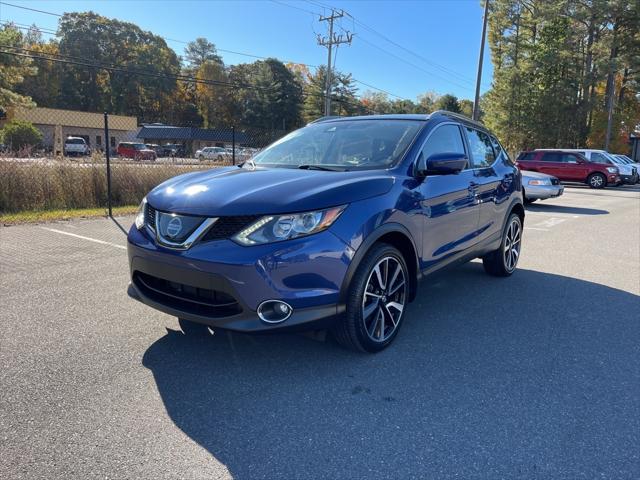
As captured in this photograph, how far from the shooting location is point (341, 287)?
299 centimetres

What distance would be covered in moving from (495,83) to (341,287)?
146ft

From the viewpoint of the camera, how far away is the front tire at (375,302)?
3.13 m

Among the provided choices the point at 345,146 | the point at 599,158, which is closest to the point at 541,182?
the point at 345,146

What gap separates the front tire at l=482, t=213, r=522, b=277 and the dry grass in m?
8.52

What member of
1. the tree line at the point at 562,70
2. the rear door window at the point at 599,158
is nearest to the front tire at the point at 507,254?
the rear door window at the point at 599,158

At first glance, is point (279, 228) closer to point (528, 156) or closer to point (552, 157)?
point (528, 156)

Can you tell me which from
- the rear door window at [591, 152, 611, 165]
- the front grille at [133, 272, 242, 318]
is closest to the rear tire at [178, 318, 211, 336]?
the front grille at [133, 272, 242, 318]

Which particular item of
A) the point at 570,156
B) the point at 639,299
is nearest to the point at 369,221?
the point at 639,299

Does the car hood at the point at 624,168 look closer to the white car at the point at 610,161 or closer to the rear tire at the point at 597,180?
the white car at the point at 610,161

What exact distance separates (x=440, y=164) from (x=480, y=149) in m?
1.79

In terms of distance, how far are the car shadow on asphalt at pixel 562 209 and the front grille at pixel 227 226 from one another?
40.3 feet

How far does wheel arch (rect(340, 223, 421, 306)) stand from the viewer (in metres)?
3.02

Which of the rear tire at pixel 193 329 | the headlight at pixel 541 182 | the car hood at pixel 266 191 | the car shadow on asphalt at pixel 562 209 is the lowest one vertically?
the rear tire at pixel 193 329

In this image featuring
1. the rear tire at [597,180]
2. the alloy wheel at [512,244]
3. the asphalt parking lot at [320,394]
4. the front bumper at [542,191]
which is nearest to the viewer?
the asphalt parking lot at [320,394]
